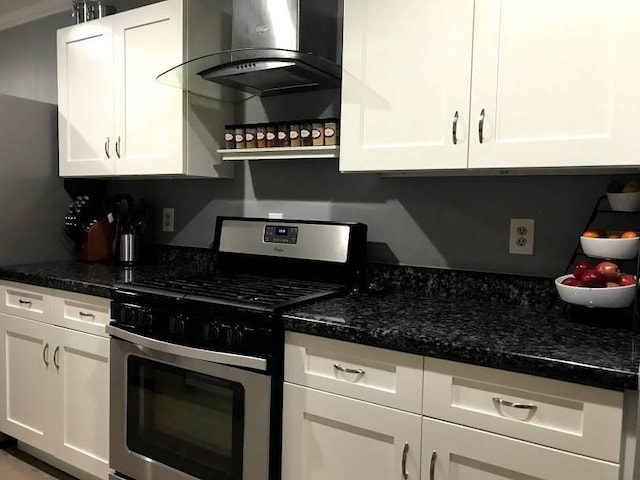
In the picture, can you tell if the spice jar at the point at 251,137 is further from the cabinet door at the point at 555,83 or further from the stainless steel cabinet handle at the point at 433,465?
the stainless steel cabinet handle at the point at 433,465

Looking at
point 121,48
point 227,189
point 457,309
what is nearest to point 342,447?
point 457,309

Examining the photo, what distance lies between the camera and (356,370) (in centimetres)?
142

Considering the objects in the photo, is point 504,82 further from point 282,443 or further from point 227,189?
point 227,189

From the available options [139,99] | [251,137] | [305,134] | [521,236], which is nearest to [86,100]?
[139,99]

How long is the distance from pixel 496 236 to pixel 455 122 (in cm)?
49

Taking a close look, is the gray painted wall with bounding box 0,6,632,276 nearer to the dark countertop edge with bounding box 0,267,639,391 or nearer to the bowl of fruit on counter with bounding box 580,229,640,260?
the bowl of fruit on counter with bounding box 580,229,640,260

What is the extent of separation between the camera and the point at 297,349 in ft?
4.99

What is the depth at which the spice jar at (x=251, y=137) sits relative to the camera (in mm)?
2102

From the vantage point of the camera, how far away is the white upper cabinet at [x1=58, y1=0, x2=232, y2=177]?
2.16 metres

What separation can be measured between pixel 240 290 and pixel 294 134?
63 centimetres

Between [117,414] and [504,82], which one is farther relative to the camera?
[117,414]

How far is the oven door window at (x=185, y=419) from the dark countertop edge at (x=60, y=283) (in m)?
0.30

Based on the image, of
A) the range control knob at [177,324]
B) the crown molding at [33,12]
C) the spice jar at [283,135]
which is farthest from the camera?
the crown molding at [33,12]

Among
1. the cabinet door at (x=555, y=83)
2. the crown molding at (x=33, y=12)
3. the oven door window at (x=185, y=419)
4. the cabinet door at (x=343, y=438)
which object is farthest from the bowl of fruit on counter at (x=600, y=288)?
the crown molding at (x=33, y=12)
